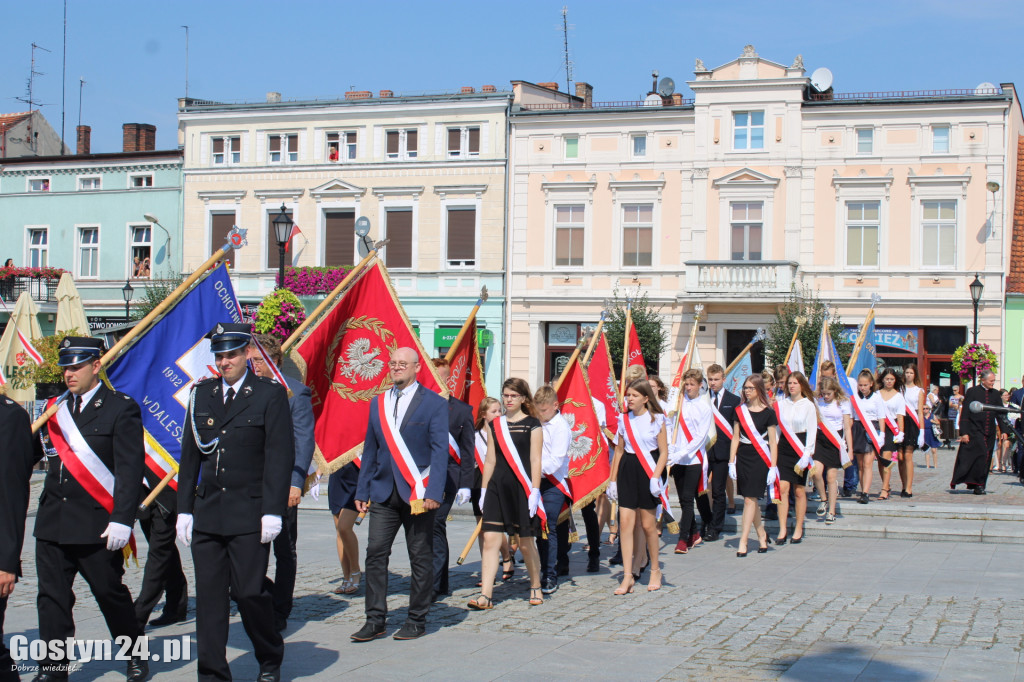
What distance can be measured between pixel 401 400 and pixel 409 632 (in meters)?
1.65

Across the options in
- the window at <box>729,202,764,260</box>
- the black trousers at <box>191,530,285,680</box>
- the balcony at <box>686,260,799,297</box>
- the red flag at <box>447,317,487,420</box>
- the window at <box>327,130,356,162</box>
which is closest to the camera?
the black trousers at <box>191,530,285,680</box>

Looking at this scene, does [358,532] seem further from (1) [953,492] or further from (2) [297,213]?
(2) [297,213]

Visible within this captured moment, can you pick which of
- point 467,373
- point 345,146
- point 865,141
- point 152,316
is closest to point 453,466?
point 467,373

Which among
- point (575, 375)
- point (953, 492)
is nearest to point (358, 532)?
point (575, 375)

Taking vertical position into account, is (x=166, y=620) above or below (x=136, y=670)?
below

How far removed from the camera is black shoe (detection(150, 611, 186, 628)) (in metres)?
8.38

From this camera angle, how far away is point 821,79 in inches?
1366

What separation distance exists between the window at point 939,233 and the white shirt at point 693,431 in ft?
76.4

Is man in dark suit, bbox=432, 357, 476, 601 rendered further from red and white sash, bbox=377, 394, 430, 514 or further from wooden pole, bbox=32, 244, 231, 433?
wooden pole, bbox=32, 244, 231, 433

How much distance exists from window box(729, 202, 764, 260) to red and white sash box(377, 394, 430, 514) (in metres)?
27.7

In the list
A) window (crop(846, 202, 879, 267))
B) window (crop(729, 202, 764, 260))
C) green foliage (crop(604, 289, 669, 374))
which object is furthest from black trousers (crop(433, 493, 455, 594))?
window (crop(846, 202, 879, 267))

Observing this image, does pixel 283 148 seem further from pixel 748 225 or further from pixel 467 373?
pixel 467 373

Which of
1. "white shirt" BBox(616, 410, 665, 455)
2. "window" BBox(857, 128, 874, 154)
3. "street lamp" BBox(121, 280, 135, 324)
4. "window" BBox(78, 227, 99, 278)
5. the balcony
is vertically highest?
"window" BBox(857, 128, 874, 154)

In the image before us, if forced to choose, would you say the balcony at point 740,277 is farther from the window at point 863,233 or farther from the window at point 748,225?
the window at point 863,233
